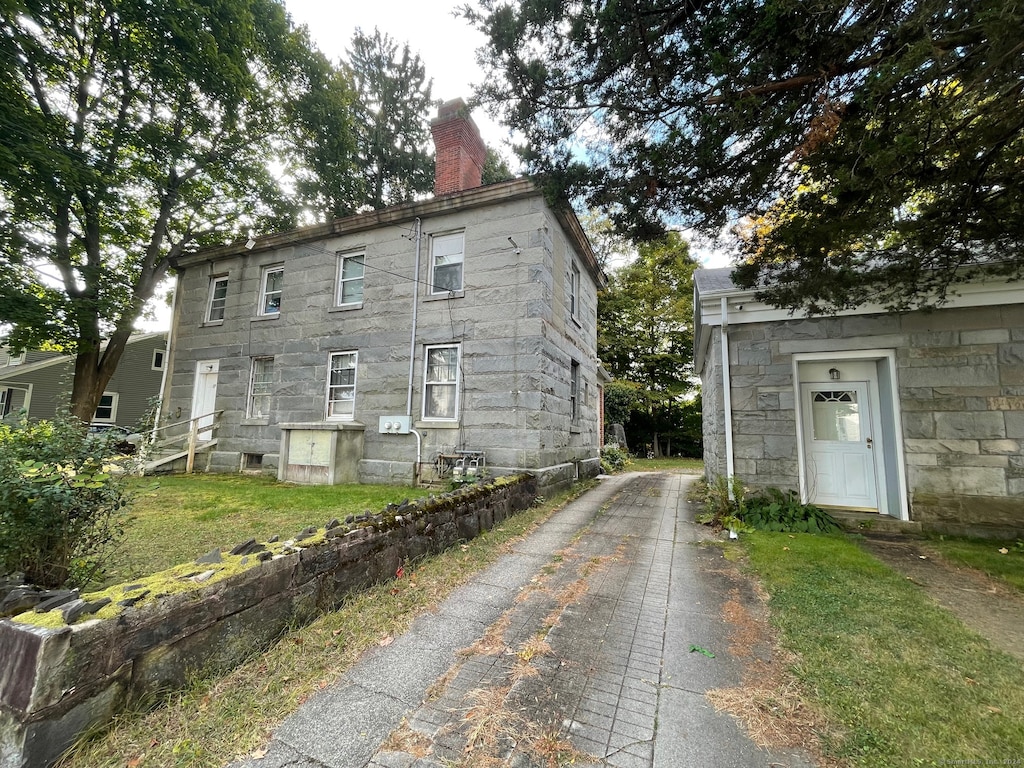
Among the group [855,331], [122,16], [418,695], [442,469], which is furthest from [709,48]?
[122,16]

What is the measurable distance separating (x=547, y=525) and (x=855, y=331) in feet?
17.3

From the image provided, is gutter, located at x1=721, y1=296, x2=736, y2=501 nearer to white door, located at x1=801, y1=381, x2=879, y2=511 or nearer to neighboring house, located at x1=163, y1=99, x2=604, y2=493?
white door, located at x1=801, y1=381, x2=879, y2=511

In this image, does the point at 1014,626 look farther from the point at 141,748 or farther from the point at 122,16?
the point at 122,16

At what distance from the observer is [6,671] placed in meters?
1.67

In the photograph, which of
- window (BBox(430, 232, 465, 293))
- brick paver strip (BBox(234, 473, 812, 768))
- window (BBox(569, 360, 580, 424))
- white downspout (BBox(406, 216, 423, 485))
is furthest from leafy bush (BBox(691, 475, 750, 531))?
window (BBox(430, 232, 465, 293))

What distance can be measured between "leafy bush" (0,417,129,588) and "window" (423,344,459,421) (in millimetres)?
5601

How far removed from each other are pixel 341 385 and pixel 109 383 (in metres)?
16.5

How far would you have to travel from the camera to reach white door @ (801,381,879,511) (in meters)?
6.15

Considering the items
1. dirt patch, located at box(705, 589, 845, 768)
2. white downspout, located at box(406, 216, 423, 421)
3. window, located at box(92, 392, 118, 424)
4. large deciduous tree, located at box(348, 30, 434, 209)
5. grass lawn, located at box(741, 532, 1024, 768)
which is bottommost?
dirt patch, located at box(705, 589, 845, 768)

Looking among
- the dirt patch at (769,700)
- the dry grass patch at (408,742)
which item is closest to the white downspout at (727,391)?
the dirt patch at (769,700)

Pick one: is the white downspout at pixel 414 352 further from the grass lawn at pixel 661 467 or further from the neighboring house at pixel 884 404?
the grass lawn at pixel 661 467

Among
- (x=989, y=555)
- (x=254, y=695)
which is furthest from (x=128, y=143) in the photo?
(x=989, y=555)

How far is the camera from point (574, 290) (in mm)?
10344

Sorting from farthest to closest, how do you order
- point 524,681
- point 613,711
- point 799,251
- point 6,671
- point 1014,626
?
1. point 799,251
2. point 1014,626
3. point 524,681
4. point 613,711
5. point 6,671
